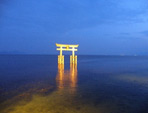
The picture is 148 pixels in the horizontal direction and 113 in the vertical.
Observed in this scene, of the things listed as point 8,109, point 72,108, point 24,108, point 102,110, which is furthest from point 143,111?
point 8,109

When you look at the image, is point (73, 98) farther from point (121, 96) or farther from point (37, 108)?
point (121, 96)

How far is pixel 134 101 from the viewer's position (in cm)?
802

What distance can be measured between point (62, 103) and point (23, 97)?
2647 mm

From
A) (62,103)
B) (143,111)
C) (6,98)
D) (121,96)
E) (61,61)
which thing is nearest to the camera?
(143,111)

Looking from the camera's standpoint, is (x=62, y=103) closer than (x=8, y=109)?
No

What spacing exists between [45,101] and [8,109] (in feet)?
A: 6.27

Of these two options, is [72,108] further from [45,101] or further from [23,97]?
[23,97]

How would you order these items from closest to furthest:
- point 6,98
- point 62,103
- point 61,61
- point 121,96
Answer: point 62,103 → point 6,98 → point 121,96 → point 61,61

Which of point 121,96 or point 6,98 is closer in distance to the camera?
point 6,98

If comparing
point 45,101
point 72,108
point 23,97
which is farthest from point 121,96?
point 23,97

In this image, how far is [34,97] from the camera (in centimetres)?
852

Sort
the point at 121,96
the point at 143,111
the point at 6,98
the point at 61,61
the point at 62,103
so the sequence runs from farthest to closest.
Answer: the point at 61,61 < the point at 121,96 < the point at 6,98 < the point at 62,103 < the point at 143,111

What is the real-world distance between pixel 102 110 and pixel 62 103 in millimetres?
2170

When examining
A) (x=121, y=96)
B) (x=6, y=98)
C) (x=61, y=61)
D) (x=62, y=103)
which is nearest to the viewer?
(x=62, y=103)
